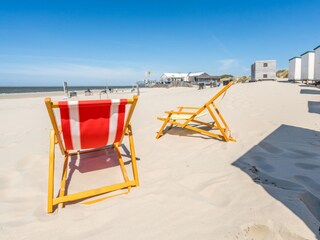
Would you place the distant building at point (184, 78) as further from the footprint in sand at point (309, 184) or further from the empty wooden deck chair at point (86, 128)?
the footprint in sand at point (309, 184)

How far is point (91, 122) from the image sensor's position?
1.93 meters

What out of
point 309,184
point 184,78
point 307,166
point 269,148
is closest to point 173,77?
point 184,78

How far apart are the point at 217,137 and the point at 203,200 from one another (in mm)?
1845

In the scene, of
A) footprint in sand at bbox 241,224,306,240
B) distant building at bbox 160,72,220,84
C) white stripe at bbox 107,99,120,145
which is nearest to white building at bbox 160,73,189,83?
distant building at bbox 160,72,220,84

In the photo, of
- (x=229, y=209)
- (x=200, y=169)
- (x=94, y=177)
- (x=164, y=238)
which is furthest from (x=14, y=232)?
(x=200, y=169)

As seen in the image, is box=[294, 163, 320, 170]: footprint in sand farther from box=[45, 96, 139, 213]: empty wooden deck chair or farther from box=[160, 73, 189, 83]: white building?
box=[160, 73, 189, 83]: white building

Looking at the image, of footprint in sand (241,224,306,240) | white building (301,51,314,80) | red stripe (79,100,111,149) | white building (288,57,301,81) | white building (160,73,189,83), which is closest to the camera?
footprint in sand (241,224,306,240)

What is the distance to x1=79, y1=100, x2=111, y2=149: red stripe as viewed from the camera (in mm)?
1837

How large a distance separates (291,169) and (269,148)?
723 mm

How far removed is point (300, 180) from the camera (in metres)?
1.90

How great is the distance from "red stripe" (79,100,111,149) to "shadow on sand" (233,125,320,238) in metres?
1.57

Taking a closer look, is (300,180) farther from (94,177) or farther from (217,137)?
(94,177)

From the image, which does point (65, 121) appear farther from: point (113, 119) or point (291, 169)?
point (291, 169)

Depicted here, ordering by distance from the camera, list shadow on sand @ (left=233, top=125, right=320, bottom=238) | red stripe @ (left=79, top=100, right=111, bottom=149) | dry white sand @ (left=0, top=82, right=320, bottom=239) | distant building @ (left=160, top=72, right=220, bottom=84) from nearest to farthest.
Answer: dry white sand @ (left=0, top=82, right=320, bottom=239), shadow on sand @ (left=233, top=125, right=320, bottom=238), red stripe @ (left=79, top=100, right=111, bottom=149), distant building @ (left=160, top=72, right=220, bottom=84)
